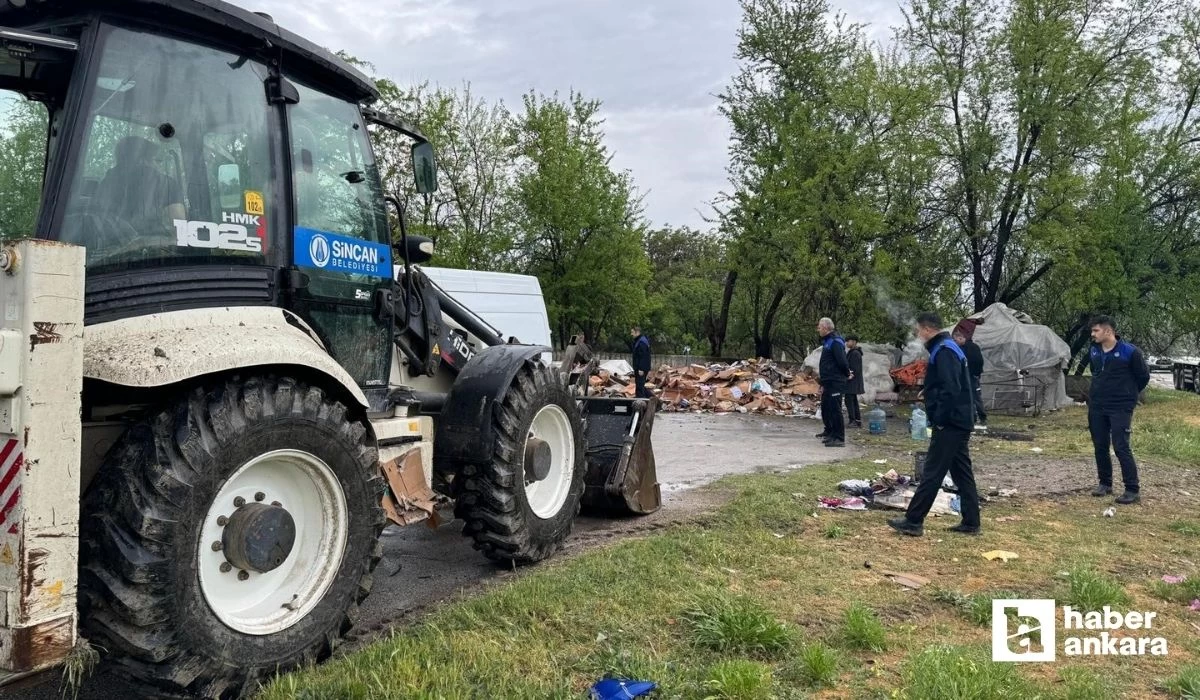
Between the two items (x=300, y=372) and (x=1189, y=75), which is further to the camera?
(x=1189, y=75)

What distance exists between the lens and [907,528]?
21.7 ft

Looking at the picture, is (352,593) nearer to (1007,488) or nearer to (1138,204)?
(1007,488)

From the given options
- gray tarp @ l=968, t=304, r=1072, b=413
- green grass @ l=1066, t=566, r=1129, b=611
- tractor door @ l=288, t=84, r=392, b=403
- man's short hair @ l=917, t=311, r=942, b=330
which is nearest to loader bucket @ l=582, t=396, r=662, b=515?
man's short hair @ l=917, t=311, r=942, b=330

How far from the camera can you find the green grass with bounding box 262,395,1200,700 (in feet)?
11.1

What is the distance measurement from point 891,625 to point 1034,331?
18.5m

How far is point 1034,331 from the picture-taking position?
20.2m

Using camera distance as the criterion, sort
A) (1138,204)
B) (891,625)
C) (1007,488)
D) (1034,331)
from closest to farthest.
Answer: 1. (891,625)
2. (1007,488)
3. (1034,331)
4. (1138,204)

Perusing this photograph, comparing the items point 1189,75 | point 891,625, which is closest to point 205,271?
point 891,625

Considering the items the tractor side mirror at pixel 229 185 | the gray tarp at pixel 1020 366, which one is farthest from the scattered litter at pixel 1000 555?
the gray tarp at pixel 1020 366

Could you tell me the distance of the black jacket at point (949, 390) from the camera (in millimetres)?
6625

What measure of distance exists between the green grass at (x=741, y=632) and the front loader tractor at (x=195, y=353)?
1617 millimetres

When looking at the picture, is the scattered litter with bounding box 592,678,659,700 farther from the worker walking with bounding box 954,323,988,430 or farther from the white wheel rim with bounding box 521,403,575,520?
the worker walking with bounding box 954,323,988,430

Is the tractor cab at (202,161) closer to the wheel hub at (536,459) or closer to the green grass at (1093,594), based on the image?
the wheel hub at (536,459)

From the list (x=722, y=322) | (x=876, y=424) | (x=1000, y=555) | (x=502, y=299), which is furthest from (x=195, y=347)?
(x=722, y=322)
